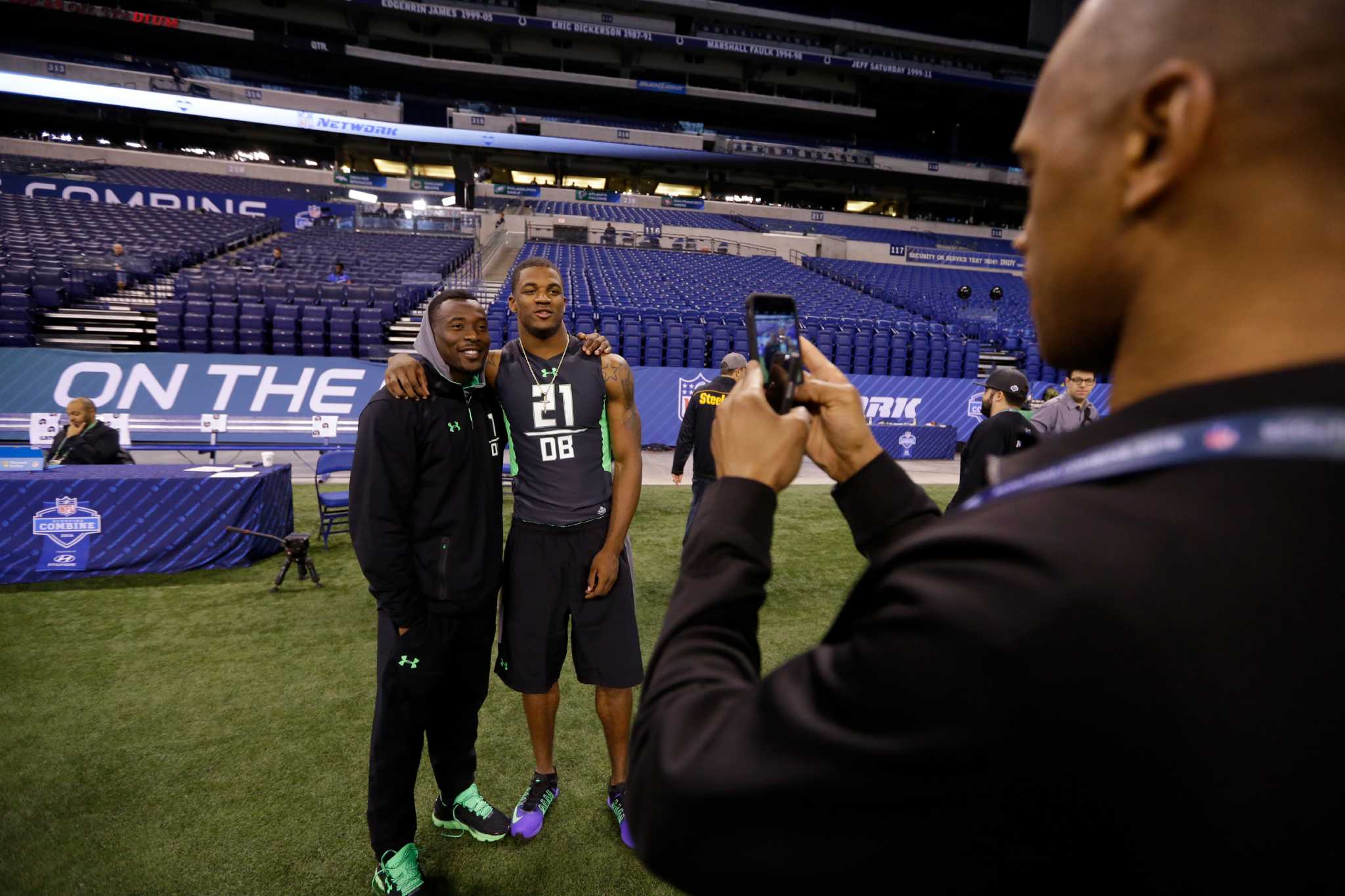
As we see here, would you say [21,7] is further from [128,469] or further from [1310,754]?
[1310,754]

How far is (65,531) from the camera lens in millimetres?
5551

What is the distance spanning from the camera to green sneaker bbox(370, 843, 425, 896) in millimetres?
2615

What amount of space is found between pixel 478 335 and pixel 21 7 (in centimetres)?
4351

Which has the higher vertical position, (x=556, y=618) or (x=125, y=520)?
(x=556, y=618)

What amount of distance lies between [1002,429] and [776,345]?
4.20m

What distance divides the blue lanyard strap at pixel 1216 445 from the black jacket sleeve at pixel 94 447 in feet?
26.8

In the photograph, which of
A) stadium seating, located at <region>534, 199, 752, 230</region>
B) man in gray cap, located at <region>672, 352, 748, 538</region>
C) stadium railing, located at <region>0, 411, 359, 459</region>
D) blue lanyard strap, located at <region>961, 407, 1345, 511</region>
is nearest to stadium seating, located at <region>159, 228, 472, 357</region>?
stadium railing, located at <region>0, 411, 359, 459</region>

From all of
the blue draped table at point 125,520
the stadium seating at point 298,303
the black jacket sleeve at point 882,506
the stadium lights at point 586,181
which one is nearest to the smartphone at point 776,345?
the black jacket sleeve at point 882,506

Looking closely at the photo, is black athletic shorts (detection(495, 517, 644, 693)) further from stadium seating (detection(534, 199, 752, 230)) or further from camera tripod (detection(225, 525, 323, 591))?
stadium seating (detection(534, 199, 752, 230))

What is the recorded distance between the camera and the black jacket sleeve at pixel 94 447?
627cm

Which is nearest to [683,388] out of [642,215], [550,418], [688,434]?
[688,434]

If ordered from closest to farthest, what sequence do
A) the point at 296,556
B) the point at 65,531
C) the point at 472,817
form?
the point at 472,817, the point at 296,556, the point at 65,531

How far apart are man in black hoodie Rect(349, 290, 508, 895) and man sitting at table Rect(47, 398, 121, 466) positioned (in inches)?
215

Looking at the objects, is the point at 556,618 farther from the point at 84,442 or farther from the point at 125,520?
the point at 84,442
